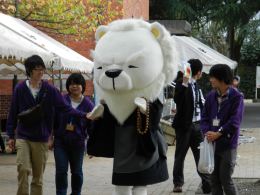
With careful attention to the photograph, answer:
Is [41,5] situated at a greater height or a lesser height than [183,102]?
greater

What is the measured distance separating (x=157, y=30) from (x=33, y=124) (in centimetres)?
191

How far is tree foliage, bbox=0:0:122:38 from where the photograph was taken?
12922 mm

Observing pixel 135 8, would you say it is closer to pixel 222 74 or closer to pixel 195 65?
pixel 195 65

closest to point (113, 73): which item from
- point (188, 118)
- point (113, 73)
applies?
point (113, 73)

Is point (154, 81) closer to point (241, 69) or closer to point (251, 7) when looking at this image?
point (251, 7)

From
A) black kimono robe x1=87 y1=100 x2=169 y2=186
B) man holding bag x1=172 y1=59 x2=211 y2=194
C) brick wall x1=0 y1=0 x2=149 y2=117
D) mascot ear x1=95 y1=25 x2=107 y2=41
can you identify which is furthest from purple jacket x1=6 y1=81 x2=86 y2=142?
brick wall x1=0 y1=0 x2=149 y2=117

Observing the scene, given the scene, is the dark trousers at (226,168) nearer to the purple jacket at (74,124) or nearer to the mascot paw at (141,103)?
the mascot paw at (141,103)

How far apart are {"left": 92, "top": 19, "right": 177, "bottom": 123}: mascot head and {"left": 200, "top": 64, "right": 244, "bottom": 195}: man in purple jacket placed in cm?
85

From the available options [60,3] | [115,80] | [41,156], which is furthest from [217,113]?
[60,3]

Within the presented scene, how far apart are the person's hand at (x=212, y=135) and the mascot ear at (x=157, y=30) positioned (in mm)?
1317

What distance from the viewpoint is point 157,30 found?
615 centimetres

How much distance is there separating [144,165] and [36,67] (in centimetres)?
191

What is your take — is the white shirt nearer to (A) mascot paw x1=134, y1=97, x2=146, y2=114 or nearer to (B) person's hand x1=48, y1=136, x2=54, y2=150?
(B) person's hand x1=48, y1=136, x2=54, y2=150

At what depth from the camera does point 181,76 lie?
8.73 meters
